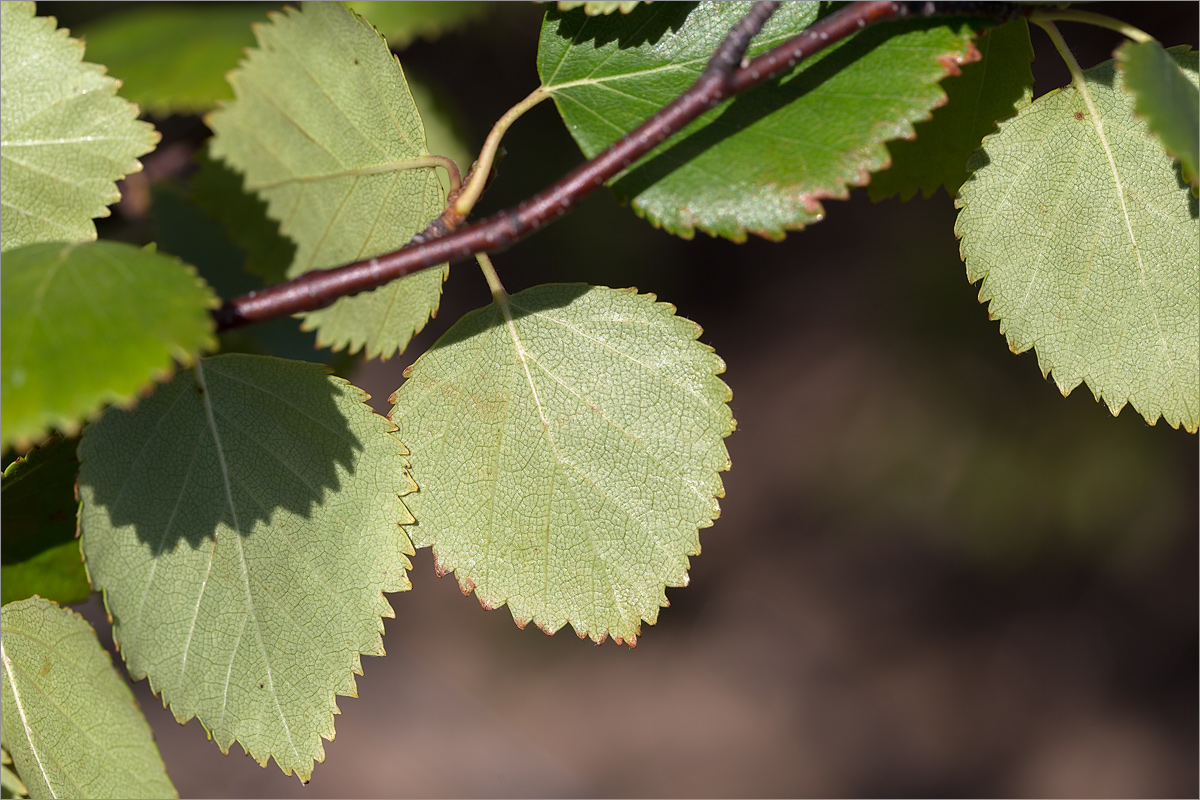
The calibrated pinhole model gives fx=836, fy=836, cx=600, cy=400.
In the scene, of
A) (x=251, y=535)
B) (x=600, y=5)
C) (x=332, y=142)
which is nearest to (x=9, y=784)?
(x=251, y=535)

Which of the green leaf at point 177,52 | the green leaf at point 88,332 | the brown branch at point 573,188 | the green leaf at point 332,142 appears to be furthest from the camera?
the green leaf at point 177,52

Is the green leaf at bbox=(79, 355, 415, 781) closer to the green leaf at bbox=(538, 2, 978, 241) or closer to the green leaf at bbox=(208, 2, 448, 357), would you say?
the green leaf at bbox=(208, 2, 448, 357)

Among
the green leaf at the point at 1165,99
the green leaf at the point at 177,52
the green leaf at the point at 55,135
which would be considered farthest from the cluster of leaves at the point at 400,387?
the green leaf at the point at 177,52

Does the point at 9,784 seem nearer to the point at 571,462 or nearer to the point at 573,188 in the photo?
the point at 571,462

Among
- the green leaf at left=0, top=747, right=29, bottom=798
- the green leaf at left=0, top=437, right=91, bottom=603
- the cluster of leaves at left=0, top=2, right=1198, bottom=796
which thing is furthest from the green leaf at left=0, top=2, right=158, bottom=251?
the green leaf at left=0, top=747, right=29, bottom=798

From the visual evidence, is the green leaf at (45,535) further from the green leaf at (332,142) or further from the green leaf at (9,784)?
the green leaf at (332,142)

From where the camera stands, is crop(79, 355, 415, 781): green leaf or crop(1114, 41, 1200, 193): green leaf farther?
crop(79, 355, 415, 781): green leaf
